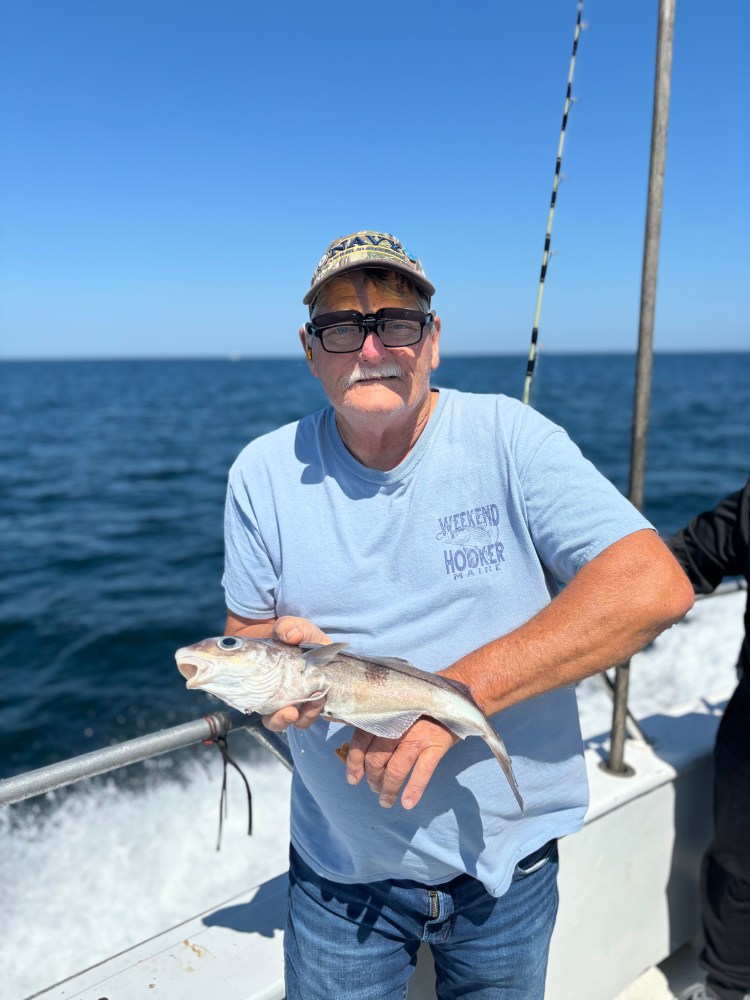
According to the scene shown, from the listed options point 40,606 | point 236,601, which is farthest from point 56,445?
point 236,601

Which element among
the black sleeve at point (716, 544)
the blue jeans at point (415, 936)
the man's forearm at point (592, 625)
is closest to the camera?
the man's forearm at point (592, 625)

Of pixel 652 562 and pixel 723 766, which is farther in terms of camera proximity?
pixel 723 766

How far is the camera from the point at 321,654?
5.90 ft

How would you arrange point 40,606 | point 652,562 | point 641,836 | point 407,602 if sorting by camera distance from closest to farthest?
point 652,562 → point 407,602 → point 641,836 → point 40,606

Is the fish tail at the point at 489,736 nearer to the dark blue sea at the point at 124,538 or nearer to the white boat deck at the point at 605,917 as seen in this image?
the white boat deck at the point at 605,917

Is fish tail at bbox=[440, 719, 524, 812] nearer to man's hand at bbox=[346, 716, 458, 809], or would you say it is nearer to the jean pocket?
man's hand at bbox=[346, 716, 458, 809]

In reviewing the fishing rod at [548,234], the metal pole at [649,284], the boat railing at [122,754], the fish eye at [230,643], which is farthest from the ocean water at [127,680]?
the fish eye at [230,643]

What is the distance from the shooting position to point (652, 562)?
172 centimetres

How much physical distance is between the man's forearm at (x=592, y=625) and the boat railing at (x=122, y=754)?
3.05ft

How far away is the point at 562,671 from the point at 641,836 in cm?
188

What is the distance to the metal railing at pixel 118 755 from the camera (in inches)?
75.9

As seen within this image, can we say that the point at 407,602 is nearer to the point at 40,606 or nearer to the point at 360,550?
the point at 360,550

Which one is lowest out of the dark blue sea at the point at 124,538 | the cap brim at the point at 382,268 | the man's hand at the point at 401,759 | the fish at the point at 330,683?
the dark blue sea at the point at 124,538

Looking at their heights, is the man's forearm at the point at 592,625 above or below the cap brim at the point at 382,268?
below
